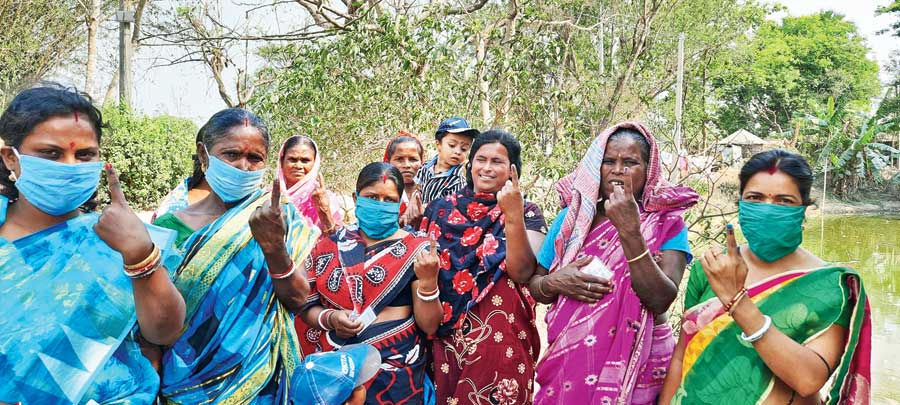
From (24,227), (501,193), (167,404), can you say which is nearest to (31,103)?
(24,227)

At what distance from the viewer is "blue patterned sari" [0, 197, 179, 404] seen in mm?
1718

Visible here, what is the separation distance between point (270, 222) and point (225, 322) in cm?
35

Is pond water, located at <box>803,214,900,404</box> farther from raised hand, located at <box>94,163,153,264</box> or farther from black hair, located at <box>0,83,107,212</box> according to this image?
black hair, located at <box>0,83,107,212</box>

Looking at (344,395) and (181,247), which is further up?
(181,247)

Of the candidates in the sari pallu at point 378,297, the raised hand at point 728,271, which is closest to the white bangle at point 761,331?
the raised hand at point 728,271

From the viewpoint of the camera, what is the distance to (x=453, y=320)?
3039mm

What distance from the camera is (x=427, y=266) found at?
8.94ft

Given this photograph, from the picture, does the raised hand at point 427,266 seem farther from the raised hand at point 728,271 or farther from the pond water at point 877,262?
the pond water at point 877,262

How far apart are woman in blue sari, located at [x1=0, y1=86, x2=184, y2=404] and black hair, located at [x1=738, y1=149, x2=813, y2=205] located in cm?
184

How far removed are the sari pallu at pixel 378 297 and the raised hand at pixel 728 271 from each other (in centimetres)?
130

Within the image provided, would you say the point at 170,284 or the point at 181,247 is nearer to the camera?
the point at 170,284

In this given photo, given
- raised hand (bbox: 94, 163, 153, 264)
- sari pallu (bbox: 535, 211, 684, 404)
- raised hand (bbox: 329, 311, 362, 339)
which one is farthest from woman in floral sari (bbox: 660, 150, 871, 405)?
raised hand (bbox: 94, 163, 153, 264)

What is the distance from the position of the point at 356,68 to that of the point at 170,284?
15.4 feet

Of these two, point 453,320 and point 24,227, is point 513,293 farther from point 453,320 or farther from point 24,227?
point 24,227
